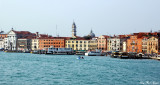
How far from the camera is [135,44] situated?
4365 inches

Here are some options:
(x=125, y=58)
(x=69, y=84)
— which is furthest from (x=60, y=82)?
(x=125, y=58)

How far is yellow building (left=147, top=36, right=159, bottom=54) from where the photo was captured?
9962 centimetres

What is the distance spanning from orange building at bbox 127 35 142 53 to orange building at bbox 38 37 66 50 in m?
30.3

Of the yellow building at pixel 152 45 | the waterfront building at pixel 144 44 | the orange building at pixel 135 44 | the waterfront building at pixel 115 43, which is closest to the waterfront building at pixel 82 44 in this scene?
the waterfront building at pixel 115 43

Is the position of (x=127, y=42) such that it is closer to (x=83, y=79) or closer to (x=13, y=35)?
(x=13, y=35)

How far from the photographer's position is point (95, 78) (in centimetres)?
3862

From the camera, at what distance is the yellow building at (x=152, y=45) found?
99625mm

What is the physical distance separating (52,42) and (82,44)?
11345mm

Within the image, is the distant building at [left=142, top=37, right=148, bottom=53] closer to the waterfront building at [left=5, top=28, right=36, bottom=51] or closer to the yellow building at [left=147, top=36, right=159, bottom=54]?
the yellow building at [left=147, top=36, right=159, bottom=54]

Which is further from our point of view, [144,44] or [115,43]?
[115,43]

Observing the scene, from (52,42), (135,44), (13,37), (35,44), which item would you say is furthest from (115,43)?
(13,37)

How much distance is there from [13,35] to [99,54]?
191 ft

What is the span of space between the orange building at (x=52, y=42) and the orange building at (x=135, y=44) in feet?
99.5

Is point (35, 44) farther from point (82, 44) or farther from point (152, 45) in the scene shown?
point (152, 45)
